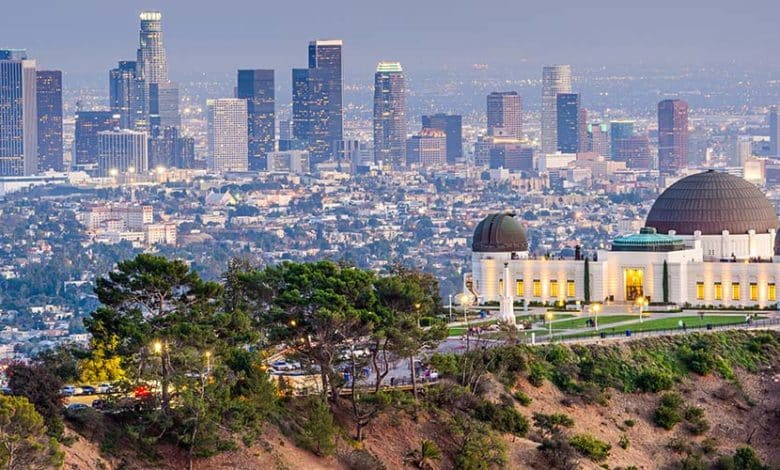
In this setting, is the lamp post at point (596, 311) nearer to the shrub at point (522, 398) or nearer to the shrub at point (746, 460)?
the shrub at point (522, 398)

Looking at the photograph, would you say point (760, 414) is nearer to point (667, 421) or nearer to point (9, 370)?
point (667, 421)

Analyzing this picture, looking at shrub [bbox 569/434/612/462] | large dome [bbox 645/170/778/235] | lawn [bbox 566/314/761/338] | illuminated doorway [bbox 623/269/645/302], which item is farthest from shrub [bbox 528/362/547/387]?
large dome [bbox 645/170/778/235]

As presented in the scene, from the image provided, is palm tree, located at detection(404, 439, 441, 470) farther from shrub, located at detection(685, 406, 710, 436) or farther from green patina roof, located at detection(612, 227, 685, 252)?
green patina roof, located at detection(612, 227, 685, 252)

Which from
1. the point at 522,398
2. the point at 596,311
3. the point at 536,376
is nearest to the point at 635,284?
the point at 596,311

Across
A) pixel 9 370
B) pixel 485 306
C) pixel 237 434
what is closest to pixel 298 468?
pixel 237 434

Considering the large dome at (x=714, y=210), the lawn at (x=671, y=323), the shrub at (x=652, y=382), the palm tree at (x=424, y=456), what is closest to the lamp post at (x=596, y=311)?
the lawn at (x=671, y=323)

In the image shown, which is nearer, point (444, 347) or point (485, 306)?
point (444, 347)
